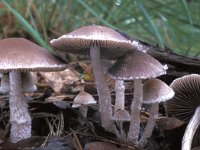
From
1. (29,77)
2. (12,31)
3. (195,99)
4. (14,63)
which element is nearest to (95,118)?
(29,77)

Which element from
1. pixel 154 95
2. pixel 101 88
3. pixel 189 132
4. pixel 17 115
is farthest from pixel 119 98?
pixel 17 115

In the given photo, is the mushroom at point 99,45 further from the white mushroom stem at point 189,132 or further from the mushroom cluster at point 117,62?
the white mushroom stem at point 189,132

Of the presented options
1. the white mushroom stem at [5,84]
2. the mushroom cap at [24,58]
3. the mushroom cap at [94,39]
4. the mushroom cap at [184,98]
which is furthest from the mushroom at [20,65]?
the mushroom cap at [184,98]

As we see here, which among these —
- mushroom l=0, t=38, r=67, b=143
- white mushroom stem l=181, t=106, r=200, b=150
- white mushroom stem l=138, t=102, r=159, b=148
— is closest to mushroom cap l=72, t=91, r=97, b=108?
mushroom l=0, t=38, r=67, b=143

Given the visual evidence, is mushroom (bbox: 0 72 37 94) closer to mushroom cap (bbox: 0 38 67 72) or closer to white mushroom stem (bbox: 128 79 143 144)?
mushroom cap (bbox: 0 38 67 72)

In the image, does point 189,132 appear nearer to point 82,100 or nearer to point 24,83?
point 82,100

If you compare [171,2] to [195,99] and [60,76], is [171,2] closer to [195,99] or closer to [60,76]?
[60,76]
